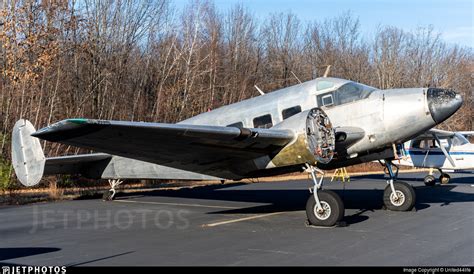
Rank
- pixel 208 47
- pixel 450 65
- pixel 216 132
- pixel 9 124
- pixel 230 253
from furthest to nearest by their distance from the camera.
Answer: pixel 450 65, pixel 208 47, pixel 9 124, pixel 216 132, pixel 230 253

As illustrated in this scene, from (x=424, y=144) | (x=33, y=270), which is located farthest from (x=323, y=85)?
(x=424, y=144)

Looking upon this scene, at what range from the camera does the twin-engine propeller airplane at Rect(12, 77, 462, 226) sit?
28.3ft

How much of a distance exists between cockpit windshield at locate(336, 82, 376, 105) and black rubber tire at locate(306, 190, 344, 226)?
2.13 metres

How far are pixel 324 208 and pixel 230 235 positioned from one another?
198 cm

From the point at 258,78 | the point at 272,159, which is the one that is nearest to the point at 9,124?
the point at 272,159

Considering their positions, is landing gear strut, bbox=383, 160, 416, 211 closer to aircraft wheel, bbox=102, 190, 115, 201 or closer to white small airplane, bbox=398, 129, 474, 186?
aircraft wheel, bbox=102, 190, 115, 201

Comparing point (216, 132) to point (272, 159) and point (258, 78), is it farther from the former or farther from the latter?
point (258, 78)

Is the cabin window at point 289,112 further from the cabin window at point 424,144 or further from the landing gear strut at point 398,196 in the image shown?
the cabin window at point 424,144

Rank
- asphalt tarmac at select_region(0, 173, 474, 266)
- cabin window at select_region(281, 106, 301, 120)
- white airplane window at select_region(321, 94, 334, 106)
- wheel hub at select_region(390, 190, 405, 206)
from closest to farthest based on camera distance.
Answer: asphalt tarmac at select_region(0, 173, 474, 266) → white airplane window at select_region(321, 94, 334, 106) → cabin window at select_region(281, 106, 301, 120) → wheel hub at select_region(390, 190, 405, 206)

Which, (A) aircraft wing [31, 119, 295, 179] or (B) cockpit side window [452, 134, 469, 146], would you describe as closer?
(A) aircraft wing [31, 119, 295, 179]

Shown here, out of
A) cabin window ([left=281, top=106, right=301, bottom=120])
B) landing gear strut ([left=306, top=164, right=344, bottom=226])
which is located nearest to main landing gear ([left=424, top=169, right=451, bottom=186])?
cabin window ([left=281, top=106, right=301, bottom=120])

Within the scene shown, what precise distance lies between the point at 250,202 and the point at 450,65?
1696 inches

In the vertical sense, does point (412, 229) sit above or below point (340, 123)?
below

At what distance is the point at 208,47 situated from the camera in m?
35.3
